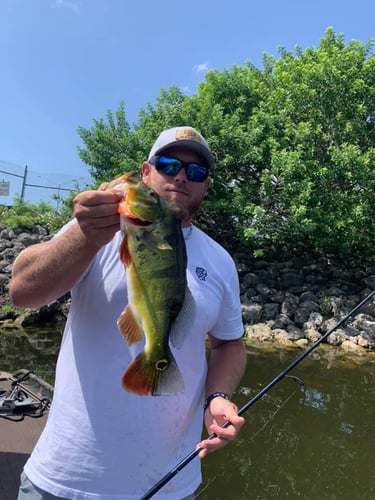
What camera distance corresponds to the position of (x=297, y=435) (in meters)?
5.95

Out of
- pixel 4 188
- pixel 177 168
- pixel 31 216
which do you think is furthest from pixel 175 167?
pixel 4 188

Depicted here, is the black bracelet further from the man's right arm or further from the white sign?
the white sign

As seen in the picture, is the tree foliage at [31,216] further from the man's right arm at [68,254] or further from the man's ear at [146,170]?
the man's right arm at [68,254]

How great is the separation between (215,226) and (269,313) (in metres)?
3.91

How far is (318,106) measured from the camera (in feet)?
44.0

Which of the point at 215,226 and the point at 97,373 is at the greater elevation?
the point at 215,226

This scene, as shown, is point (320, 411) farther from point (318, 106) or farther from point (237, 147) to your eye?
point (318, 106)

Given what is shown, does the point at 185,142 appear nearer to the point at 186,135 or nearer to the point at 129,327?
the point at 186,135

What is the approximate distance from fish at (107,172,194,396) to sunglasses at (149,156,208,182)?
416 mm

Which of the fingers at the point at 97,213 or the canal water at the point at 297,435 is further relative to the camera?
the canal water at the point at 297,435

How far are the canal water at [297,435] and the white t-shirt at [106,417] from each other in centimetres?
336

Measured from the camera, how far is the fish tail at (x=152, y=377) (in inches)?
53.9

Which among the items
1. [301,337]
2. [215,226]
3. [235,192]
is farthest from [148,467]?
[215,226]

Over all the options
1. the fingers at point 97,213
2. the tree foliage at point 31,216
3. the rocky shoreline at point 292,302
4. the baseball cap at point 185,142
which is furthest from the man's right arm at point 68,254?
the tree foliage at point 31,216
